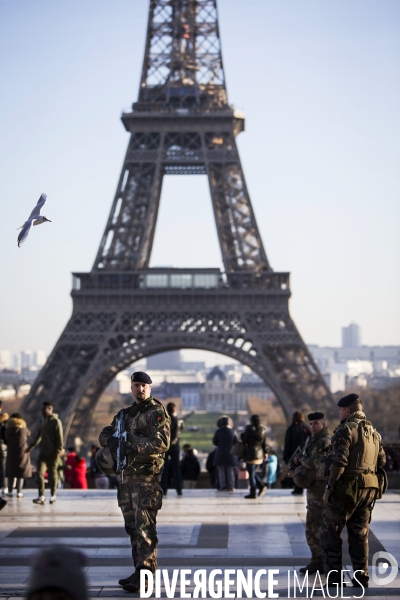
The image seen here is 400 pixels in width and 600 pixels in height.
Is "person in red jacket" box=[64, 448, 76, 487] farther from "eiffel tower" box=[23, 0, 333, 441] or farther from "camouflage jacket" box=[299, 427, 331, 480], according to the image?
"eiffel tower" box=[23, 0, 333, 441]

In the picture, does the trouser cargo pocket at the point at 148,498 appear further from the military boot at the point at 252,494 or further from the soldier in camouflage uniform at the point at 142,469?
the military boot at the point at 252,494

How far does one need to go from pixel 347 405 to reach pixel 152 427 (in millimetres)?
1915

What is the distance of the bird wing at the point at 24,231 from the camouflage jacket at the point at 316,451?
379 centimetres

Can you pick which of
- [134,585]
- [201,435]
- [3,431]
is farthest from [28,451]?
[201,435]

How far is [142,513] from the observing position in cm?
1068

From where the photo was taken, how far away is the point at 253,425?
19.6 m

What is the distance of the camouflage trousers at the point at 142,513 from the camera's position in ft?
34.9

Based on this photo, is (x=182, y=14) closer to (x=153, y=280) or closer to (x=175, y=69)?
(x=175, y=69)

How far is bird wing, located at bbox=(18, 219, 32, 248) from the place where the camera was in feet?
40.2

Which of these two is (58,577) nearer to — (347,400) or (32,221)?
(347,400)

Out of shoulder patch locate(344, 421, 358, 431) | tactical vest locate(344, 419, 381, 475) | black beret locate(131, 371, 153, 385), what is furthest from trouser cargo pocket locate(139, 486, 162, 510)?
shoulder patch locate(344, 421, 358, 431)

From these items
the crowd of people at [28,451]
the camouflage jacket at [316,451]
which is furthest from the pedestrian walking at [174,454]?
the camouflage jacket at [316,451]

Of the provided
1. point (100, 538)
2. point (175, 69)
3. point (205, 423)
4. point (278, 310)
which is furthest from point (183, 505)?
point (205, 423)

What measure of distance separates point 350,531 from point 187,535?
3.86 meters
